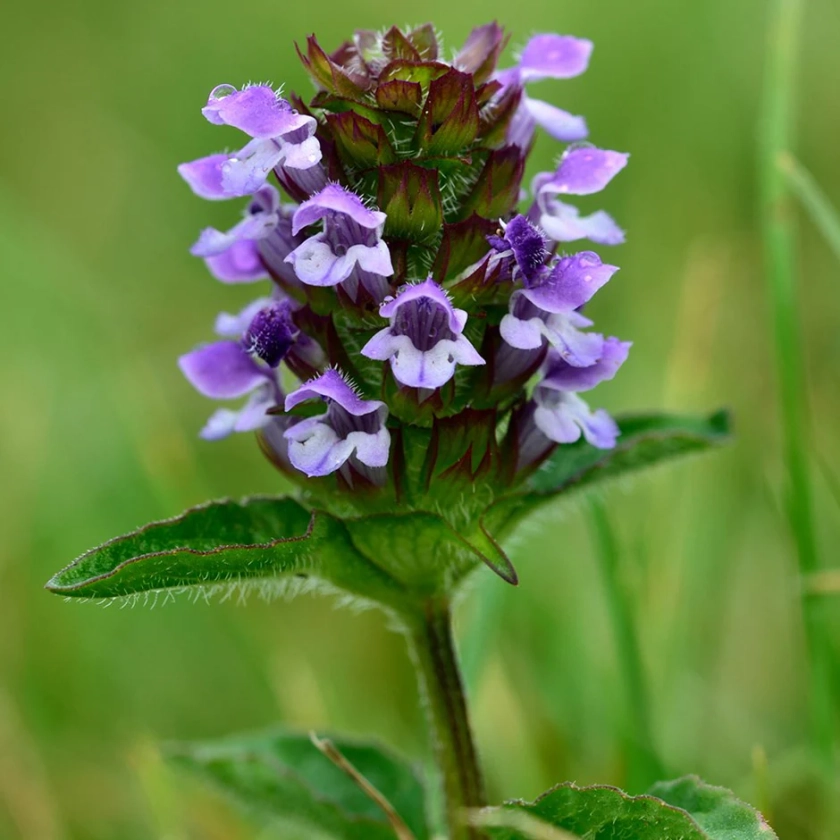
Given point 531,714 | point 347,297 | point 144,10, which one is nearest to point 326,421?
point 347,297

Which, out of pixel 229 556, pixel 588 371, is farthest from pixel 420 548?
pixel 588 371

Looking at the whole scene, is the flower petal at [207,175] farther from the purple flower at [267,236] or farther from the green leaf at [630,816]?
the green leaf at [630,816]

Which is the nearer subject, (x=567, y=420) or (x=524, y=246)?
(x=524, y=246)

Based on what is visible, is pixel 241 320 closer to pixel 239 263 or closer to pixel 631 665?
pixel 239 263

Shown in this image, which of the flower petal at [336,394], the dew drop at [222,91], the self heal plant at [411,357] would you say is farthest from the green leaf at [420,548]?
the dew drop at [222,91]

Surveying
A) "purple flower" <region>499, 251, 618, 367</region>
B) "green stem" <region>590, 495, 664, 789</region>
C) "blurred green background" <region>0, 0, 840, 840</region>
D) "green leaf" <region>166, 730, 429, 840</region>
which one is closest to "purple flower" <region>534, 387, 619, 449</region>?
"purple flower" <region>499, 251, 618, 367</region>

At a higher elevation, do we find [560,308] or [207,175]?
[207,175]
